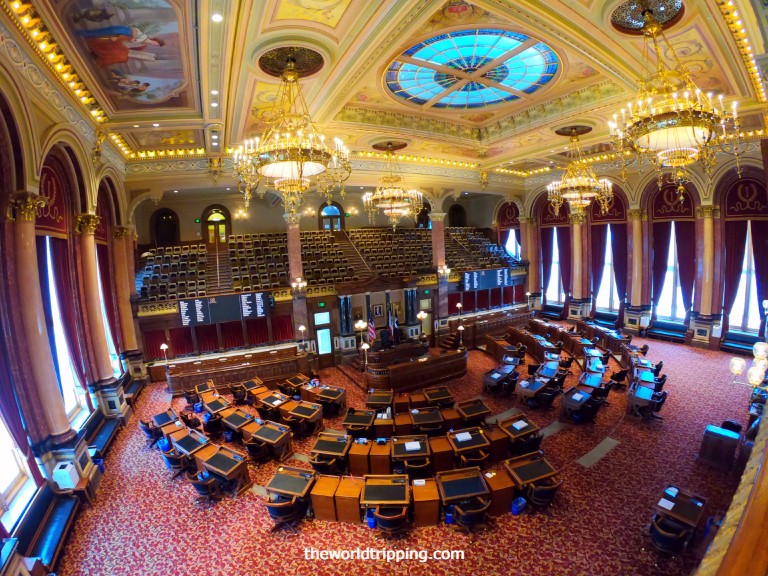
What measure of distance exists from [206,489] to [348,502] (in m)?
2.63

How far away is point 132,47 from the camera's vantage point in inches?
235

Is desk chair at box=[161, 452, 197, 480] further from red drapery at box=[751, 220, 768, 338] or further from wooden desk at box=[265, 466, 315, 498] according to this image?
red drapery at box=[751, 220, 768, 338]

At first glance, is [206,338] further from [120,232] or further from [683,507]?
[683,507]

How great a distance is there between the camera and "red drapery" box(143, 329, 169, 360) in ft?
42.1

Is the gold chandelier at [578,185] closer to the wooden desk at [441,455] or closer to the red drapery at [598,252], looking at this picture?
the red drapery at [598,252]

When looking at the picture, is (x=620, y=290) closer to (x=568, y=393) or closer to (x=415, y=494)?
(x=568, y=393)

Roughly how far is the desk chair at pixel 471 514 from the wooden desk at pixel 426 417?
251 centimetres

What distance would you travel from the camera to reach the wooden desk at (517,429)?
761 cm

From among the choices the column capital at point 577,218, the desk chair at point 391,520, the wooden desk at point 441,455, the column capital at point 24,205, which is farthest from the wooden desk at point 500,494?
the column capital at point 577,218

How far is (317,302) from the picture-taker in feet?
47.8

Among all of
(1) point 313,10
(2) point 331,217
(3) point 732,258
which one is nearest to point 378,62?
(1) point 313,10

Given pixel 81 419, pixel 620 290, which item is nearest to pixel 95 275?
pixel 81 419

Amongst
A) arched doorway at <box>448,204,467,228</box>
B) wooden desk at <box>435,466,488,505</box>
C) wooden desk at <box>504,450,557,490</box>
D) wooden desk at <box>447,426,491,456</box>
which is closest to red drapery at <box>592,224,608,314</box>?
arched doorway at <box>448,204,467,228</box>

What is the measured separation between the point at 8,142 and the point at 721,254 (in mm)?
20003
